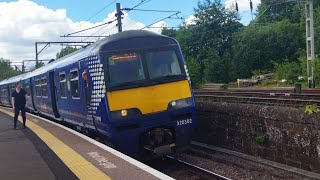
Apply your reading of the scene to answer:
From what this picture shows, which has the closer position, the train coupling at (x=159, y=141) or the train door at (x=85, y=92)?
the train coupling at (x=159, y=141)

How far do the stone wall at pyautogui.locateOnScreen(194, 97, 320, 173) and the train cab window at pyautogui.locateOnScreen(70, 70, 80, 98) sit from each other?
4093 mm

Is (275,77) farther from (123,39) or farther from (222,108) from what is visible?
(123,39)

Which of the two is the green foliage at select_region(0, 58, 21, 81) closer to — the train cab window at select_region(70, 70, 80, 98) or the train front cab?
the train cab window at select_region(70, 70, 80, 98)

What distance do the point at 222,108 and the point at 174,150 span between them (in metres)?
2.80

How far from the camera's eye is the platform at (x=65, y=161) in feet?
25.2

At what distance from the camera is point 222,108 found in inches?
516

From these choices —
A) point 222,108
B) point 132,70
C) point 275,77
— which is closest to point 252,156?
point 222,108

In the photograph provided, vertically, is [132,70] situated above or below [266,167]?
above

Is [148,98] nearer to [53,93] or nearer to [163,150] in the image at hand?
[163,150]

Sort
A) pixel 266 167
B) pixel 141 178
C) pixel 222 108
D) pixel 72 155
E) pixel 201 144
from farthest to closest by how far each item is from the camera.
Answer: pixel 201 144 → pixel 222 108 → pixel 266 167 → pixel 72 155 → pixel 141 178

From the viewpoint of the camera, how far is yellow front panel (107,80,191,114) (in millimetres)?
10203

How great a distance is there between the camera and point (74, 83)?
12.7 m

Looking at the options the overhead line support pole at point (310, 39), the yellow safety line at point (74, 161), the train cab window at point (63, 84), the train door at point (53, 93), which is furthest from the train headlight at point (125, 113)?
the overhead line support pole at point (310, 39)

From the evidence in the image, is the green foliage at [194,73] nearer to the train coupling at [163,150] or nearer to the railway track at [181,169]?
the railway track at [181,169]
